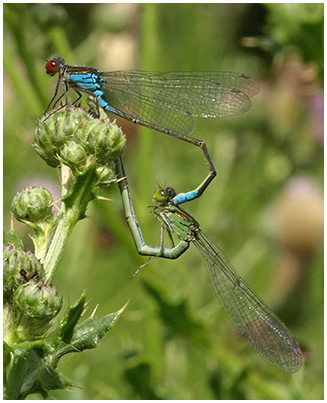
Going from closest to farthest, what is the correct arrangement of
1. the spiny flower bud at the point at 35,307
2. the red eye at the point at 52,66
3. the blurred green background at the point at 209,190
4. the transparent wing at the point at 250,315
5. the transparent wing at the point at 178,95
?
the spiny flower bud at the point at 35,307
the red eye at the point at 52,66
the transparent wing at the point at 250,315
the transparent wing at the point at 178,95
the blurred green background at the point at 209,190

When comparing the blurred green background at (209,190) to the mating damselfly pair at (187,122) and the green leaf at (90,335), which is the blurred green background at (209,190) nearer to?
the mating damselfly pair at (187,122)

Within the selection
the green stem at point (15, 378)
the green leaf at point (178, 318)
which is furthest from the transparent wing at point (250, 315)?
the green stem at point (15, 378)

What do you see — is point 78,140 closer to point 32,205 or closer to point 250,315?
point 32,205

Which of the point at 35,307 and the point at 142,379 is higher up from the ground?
the point at 35,307

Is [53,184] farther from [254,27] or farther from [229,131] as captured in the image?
[254,27]

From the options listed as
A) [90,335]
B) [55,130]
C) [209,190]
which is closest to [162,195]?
[55,130]

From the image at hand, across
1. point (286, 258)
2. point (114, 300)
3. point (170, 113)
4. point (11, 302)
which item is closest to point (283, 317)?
point (286, 258)

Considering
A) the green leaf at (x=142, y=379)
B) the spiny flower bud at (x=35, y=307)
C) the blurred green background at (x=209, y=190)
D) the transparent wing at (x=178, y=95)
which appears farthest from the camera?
the blurred green background at (x=209, y=190)
